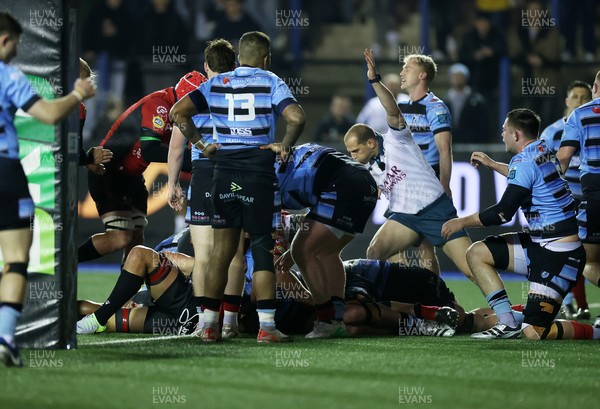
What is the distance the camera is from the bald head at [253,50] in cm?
788

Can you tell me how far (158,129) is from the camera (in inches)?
369

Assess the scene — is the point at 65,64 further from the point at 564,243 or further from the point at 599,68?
the point at 599,68

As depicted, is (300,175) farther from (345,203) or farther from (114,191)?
(114,191)

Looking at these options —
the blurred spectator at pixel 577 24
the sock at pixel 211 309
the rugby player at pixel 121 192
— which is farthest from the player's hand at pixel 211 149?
the blurred spectator at pixel 577 24

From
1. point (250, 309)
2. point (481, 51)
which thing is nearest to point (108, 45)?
point (481, 51)

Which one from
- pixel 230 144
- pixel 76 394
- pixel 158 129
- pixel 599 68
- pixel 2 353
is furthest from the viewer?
pixel 599 68

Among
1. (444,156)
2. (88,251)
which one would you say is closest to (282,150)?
(444,156)

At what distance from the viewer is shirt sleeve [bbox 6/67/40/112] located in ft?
20.5

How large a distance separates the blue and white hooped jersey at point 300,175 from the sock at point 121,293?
1347 millimetres

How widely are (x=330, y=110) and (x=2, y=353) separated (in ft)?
41.7

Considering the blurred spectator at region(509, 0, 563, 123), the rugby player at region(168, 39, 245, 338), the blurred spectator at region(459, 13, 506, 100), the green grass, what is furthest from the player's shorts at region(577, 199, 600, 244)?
the blurred spectator at region(459, 13, 506, 100)

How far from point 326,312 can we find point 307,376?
2.27 metres

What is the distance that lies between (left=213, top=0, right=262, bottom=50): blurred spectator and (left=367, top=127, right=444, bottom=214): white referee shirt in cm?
837

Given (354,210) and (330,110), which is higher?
(330,110)
